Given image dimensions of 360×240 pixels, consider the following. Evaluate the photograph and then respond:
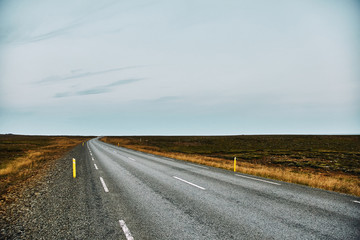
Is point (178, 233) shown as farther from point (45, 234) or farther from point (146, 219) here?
point (45, 234)

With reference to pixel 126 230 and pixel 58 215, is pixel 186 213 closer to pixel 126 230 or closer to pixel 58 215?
pixel 126 230

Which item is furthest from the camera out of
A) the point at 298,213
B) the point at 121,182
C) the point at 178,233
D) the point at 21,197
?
the point at 121,182

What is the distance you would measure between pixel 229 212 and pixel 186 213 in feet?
3.92

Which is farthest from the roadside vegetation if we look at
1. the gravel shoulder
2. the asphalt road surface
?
the gravel shoulder

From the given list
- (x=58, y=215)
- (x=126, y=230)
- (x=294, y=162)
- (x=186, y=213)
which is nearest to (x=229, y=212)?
(x=186, y=213)

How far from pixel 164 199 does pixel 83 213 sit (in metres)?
2.45

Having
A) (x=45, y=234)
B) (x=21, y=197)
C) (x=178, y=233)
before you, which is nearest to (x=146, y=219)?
(x=178, y=233)

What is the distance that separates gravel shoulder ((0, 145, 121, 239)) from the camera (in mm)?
4474

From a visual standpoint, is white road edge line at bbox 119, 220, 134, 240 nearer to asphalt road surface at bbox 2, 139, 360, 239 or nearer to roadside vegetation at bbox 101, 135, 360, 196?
asphalt road surface at bbox 2, 139, 360, 239

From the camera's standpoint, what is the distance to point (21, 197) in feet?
24.2

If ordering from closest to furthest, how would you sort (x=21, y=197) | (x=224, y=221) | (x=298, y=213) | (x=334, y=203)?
(x=224, y=221) < (x=298, y=213) < (x=334, y=203) < (x=21, y=197)

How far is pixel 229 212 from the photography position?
5.56 m

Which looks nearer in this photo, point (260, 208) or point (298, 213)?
point (298, 213)

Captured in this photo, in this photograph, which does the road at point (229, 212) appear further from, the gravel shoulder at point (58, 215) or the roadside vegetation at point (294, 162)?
the roadside vegetation at point (294, 162)
